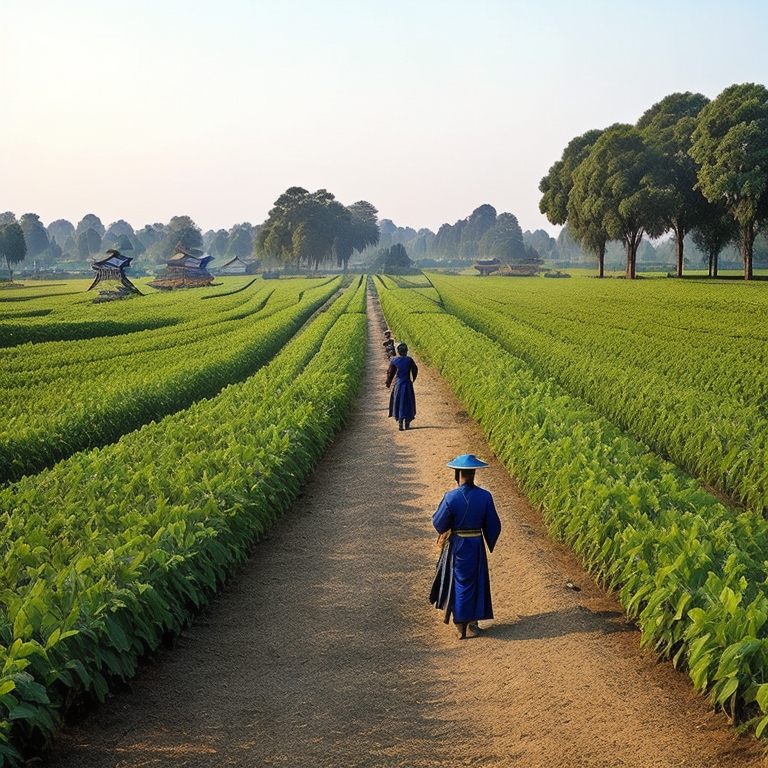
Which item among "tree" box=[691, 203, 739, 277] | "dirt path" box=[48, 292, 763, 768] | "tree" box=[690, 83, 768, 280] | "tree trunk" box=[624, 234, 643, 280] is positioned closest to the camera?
"dirt path" box=[48, 292, 763, 768]

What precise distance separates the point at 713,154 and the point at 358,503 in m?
53.1

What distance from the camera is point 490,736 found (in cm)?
639

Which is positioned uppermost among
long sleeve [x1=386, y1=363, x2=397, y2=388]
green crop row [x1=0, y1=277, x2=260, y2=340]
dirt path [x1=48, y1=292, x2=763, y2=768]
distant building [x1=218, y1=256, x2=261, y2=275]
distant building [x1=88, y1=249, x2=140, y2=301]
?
distant building [x1=218, y1=256, x2=261, y2=275]

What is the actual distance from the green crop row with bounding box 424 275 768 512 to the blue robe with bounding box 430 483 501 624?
5.63m

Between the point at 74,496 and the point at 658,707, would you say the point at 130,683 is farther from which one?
the point at 658,707

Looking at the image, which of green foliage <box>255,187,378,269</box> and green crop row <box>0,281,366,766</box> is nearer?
green crop row <box>0,281,366,766</box>

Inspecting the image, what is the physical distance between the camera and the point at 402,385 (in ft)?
59.1

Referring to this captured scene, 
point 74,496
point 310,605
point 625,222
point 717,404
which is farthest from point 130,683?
point 625,222

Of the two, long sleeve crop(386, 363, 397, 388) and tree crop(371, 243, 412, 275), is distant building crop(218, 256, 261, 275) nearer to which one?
tree crop(371, 243, 412, 275)

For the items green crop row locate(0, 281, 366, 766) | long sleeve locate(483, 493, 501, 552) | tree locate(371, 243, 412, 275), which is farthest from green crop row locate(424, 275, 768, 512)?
tree locate(371, 243, 412, 275)

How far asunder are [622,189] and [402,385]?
56.1 m

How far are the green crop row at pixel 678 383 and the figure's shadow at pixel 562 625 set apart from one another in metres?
4.47

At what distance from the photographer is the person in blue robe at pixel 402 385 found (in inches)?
696

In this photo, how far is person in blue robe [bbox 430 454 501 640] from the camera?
811cm
